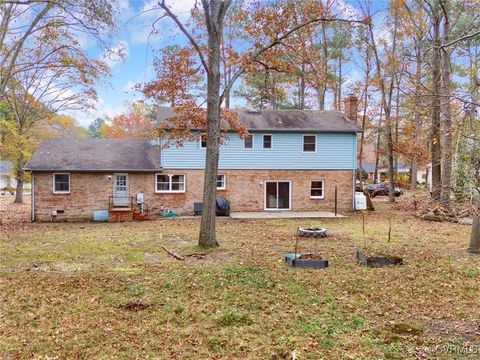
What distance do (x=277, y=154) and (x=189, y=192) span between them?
559cm

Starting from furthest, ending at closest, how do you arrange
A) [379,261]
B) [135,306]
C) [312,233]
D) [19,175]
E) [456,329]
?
[19,175] → [312,233] → [379,261] → [135,306] → [456,329]

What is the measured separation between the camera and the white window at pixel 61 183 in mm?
19594

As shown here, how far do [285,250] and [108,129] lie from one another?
1752 inches

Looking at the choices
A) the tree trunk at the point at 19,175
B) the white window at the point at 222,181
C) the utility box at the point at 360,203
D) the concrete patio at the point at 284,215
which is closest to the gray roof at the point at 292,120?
the white window at the point at 222,181

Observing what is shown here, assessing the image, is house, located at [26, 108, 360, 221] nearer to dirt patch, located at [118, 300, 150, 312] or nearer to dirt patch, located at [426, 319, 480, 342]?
dirt patch, located at [118, 300, 150, 312]

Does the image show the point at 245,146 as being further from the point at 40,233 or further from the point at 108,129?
the point at 108,129

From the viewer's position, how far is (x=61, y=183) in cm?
1970

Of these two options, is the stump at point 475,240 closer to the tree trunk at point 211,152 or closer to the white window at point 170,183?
the tree trunk at point 211,152

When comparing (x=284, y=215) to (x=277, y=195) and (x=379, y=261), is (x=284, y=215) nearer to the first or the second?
(x=277, y=195)

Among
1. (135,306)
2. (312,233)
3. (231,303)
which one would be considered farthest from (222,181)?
(135,306)

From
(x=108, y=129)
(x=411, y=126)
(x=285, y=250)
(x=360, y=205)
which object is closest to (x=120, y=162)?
(x=285, y=250)

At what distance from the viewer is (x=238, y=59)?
1309 cm

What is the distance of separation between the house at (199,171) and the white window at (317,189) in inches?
2.4

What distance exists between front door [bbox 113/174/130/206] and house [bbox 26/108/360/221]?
0.17ft
